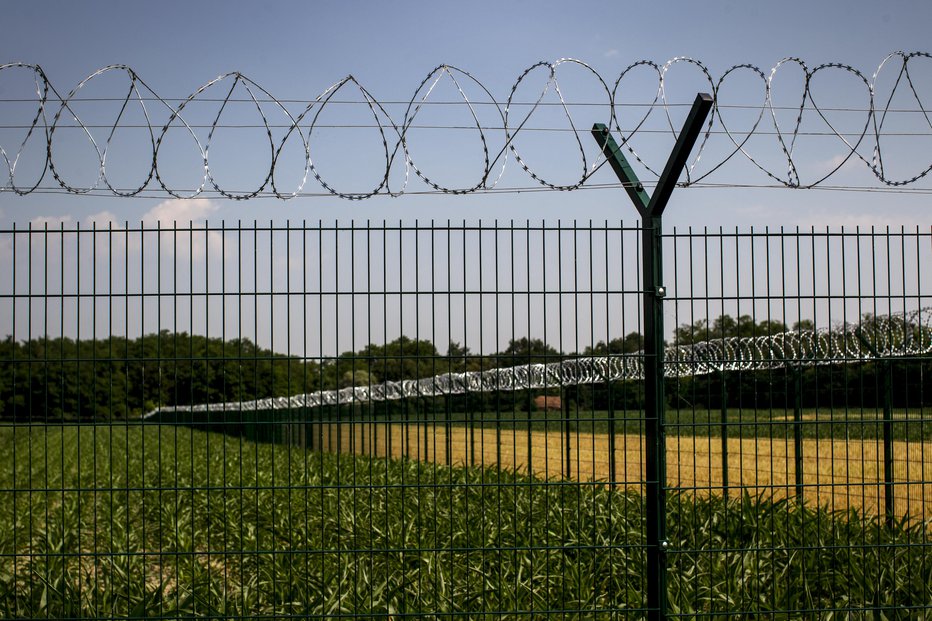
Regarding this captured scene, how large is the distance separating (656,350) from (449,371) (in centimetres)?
119

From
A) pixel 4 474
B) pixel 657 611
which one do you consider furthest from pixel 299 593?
pixel 4 474

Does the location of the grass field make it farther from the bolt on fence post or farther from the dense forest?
the bolt on fence post

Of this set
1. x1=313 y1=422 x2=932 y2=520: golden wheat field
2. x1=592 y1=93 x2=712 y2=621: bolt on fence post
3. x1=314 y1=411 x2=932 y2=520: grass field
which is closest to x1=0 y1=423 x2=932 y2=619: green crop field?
x1=592 y1=93 x2=712 y2=621: bolt on fence post

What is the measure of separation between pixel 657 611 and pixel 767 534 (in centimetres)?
350

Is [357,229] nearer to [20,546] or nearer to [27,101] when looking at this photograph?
[27,101]

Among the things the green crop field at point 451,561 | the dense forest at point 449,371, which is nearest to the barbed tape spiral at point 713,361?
the dense forest at point 449,371

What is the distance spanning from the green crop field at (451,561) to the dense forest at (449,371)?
1.32ft

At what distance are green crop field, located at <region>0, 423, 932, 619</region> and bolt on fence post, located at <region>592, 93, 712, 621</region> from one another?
194mm

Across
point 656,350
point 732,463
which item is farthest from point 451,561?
point 732,463

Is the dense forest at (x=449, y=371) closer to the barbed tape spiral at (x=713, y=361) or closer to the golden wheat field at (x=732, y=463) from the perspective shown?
the barbed tape spiral at (x=713, y=361)

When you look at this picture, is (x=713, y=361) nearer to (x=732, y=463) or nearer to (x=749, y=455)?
(x=749, y=455)

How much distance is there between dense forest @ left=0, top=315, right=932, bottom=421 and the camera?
4.95 meters

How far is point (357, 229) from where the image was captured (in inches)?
207

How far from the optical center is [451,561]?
198 inches
